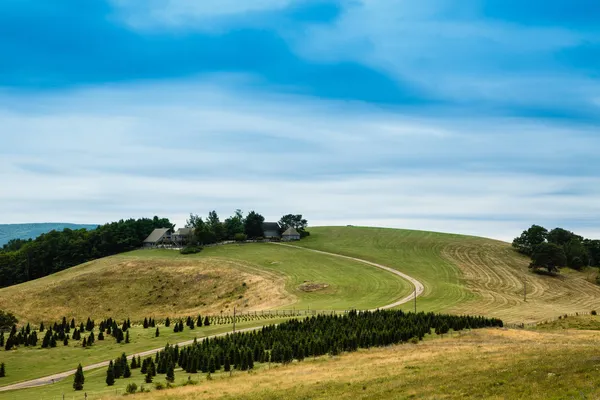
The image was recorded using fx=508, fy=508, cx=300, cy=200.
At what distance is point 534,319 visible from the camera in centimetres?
7562

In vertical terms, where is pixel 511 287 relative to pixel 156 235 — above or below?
below

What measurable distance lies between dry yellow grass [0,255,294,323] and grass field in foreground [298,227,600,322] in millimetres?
31868

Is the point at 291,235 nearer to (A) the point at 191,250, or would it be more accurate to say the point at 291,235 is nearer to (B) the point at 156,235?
(A) the point at 191,250

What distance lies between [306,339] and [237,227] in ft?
378

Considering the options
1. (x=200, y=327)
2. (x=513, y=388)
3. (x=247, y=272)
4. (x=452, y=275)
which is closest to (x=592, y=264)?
(x=452, y=275)

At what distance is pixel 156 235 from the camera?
163875 mm

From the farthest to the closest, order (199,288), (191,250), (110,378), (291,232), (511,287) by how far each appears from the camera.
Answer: (291,232)
(191,250)
(199,288)
(511,287)
(110,378)

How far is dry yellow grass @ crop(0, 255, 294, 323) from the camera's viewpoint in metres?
98.6

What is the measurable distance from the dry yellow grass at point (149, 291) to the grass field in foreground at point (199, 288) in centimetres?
20

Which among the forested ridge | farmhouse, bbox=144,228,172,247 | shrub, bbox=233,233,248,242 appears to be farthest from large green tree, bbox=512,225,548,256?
the forested ridge

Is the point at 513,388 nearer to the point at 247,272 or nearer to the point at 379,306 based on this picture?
the point at 379,306

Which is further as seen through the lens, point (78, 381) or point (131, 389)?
point (78, 381)

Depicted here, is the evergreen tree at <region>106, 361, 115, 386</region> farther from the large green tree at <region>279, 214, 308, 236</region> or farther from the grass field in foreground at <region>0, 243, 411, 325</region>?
the large green tree at <region>279, 214, 308, 236</region>

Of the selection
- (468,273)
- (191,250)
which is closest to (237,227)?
(191,250)
